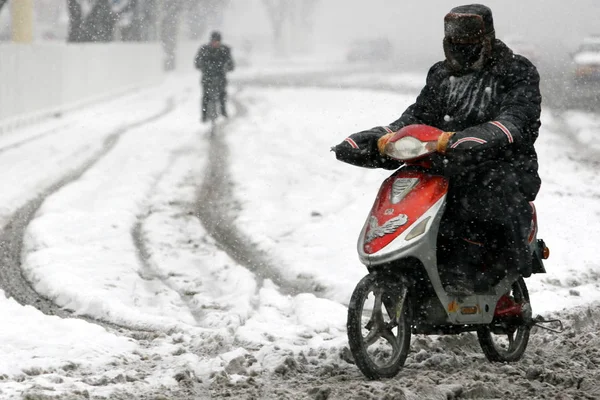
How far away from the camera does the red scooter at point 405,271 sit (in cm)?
474

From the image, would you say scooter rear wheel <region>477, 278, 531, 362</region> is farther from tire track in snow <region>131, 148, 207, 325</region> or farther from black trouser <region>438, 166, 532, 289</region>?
tire track in snow <region>131, 148, 207, 325</region>

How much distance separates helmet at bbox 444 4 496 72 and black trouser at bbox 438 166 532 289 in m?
0.56

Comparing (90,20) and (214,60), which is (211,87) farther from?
(90,20)

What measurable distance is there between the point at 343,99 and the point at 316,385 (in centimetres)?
2227

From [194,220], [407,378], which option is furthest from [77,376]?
[194,220]

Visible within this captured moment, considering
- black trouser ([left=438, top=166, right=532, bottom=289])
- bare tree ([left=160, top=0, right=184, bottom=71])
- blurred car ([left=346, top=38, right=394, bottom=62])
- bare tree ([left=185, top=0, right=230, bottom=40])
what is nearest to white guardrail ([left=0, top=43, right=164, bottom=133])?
black trouser ([left=438, top=166, right=532, bottom=289])

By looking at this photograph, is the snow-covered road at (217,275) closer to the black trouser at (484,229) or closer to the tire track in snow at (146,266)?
the tire track in snow at (146,266)

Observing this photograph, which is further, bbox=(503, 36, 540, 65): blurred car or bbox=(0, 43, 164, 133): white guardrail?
bbox=(503, 36, 540, 65): blurred car

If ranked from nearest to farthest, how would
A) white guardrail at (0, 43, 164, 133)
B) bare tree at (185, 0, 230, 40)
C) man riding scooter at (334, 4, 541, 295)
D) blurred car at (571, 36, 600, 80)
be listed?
man riding scooter at (334, 4, 541, 295)
white guardrail at (0, 43, 164, 133)
blurred car at (571, 36, 600, 80)
bare tree at (185, 0, 230, 40)

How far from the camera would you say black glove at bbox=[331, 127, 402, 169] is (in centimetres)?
499

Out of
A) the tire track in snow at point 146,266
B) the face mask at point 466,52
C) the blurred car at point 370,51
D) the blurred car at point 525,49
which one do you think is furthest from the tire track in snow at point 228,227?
the blurred car at point 370,51

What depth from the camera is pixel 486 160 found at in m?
4.87

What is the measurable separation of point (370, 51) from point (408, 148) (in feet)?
197

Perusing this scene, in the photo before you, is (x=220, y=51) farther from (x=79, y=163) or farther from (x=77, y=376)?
(x=77, y=376)
